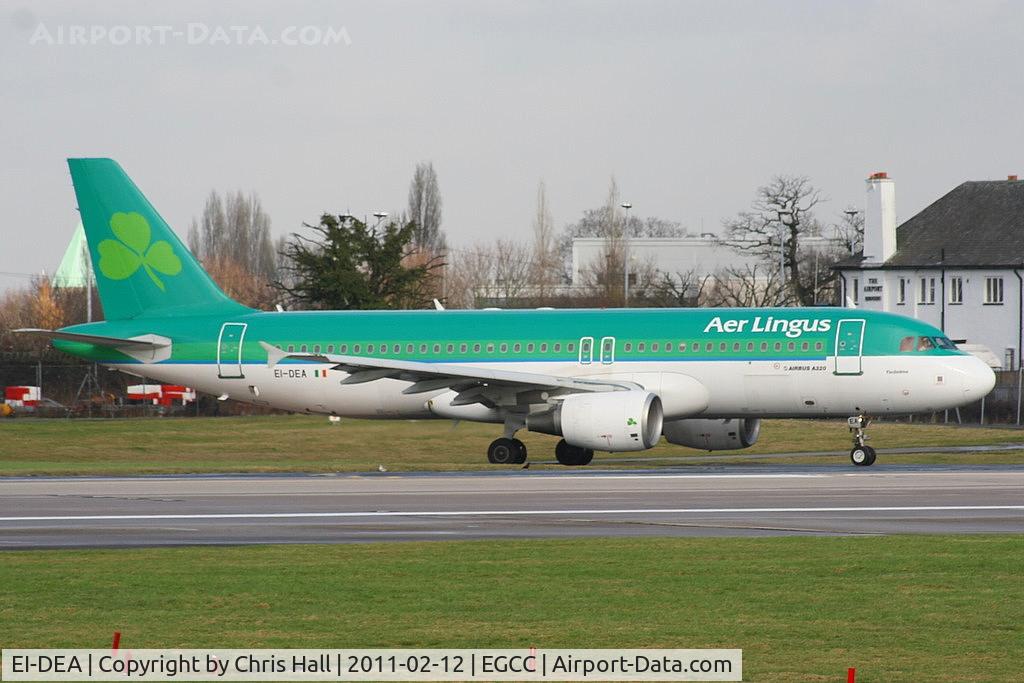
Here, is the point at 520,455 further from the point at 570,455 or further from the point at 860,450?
the point at 860,450

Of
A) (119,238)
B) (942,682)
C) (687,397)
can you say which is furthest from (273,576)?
(119,238)

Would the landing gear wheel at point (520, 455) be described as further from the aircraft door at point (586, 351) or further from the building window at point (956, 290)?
the building window at point (956, 290)

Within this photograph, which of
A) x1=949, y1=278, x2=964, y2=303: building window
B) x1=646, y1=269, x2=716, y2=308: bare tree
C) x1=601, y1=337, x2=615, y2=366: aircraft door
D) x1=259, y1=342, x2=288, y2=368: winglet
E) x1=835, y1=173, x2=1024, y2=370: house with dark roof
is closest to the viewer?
x1=259, y1=342, x2=288, y2=368: winglet

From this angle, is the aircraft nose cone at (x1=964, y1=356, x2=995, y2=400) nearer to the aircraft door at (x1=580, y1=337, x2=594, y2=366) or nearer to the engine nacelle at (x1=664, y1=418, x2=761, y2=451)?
the engine nacelle at (x1=664, y1=418, x2=761, y2=451)

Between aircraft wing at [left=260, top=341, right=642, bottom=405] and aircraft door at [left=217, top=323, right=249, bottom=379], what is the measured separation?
299 centimetres

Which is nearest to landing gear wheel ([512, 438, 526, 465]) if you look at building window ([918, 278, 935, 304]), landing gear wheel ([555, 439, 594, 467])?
landing gear wheel ([555, 439, 594, 467])

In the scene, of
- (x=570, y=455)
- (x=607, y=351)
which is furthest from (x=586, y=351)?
(x=570, y=455)

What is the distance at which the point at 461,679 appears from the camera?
10.6m

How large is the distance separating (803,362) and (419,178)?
313 ft

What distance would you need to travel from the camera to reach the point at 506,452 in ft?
118

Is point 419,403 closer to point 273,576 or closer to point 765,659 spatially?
point 273,576

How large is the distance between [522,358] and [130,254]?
10.3 metres

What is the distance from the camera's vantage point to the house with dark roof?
7562 centimetres

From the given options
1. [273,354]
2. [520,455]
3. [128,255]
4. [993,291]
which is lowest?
[520,455]
